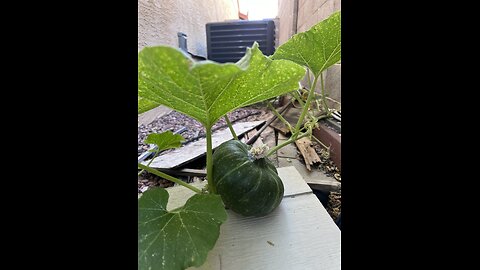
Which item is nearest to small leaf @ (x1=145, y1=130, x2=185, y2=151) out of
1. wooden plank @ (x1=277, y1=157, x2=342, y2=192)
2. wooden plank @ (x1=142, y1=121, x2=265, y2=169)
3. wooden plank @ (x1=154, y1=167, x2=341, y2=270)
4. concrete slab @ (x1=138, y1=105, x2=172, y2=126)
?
wooden plank @ (x1=154, y1=167, x2=341, y2=270)

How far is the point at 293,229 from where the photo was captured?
15.5 inches

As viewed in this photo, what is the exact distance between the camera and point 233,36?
2.42 m

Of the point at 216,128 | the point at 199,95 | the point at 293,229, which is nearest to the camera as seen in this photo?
the point at 199,95

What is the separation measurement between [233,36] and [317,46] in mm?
2101

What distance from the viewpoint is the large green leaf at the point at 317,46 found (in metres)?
0.43

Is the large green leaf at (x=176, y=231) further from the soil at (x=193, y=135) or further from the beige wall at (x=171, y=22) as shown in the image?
the beige wall at (x=171, y=22)

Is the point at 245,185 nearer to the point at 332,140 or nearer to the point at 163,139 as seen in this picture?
the point at 163,139

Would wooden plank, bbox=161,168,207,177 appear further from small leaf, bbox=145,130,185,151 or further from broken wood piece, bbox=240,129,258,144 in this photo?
broken wood piece, bbox=240,129,258,144

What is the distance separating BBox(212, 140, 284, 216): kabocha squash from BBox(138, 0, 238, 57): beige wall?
75 centimetres
